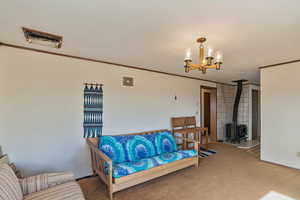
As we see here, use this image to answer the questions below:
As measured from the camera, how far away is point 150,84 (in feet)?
11.9

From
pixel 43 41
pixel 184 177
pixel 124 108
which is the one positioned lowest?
pixel 184 177

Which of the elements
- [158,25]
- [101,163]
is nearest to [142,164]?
[101,163]

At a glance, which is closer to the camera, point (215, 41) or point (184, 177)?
point (215, 41)

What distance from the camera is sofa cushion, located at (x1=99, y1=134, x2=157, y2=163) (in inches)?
99.6

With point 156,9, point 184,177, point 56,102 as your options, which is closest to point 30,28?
point 56,102

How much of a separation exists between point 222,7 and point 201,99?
12.4 ft

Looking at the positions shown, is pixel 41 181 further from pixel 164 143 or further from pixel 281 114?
pixel 281 114

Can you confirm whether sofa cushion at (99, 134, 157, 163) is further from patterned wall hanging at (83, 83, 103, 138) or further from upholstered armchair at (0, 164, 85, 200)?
upholstered armchair at (0, 164, 85, 200)

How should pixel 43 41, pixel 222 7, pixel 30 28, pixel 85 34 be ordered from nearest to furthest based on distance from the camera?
pixel 222 7 → pixel 30 28 → pixel 85 34 → pixel 43 41

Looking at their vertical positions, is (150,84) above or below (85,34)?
below

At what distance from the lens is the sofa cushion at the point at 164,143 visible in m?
3.07

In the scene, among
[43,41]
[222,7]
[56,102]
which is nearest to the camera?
[222,7]

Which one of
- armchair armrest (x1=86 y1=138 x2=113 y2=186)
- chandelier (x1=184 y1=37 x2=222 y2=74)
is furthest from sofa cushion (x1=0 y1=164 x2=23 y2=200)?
chandelier (x1=184 y1=37 x2=222 y2=74)

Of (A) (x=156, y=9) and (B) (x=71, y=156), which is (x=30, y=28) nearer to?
(A) (x=156, y=9)
